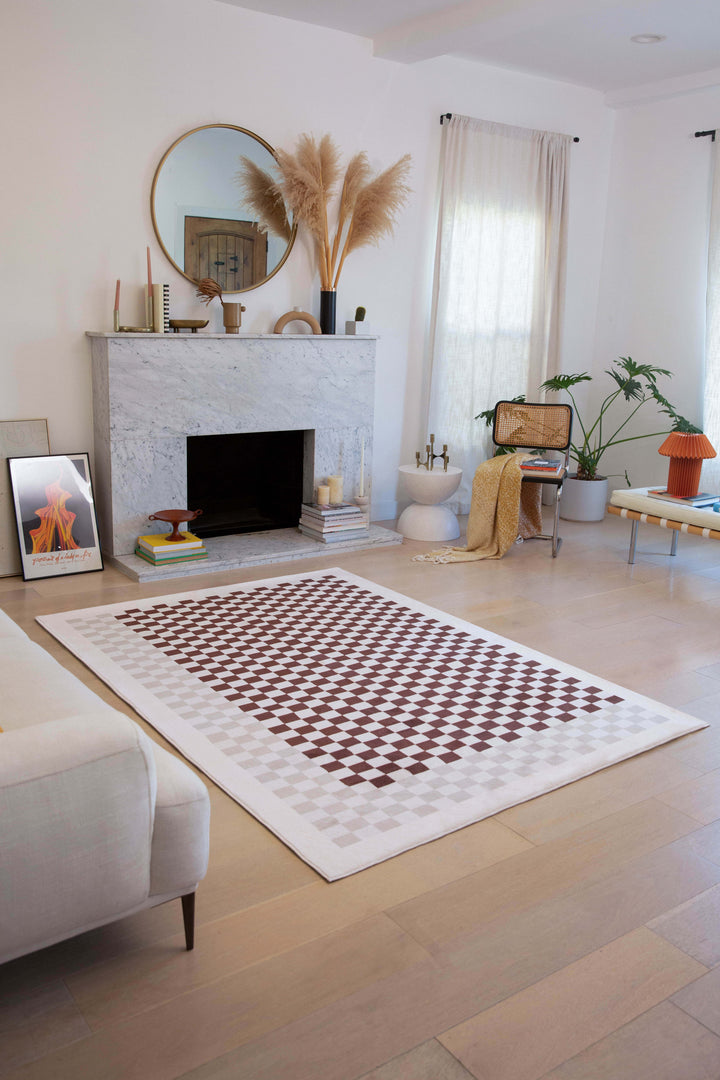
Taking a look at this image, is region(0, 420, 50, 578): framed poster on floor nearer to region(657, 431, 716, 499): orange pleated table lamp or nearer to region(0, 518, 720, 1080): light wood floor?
region(0, 518, 720, 1080): light wood floor

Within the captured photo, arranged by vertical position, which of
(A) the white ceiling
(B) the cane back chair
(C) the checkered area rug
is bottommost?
(C) the checkered area rug

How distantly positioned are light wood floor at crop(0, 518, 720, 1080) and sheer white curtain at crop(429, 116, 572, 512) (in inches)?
136

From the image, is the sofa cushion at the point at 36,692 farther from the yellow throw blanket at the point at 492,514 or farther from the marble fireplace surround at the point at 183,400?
the yellow throw blanket at the point at 492,514

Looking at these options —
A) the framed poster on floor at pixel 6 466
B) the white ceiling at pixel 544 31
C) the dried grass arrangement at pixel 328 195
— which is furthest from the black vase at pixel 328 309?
the framed poster on floor at pixel 6 466

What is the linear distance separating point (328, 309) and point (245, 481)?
105 centimetres

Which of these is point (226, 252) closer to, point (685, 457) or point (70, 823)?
point (685, 457)

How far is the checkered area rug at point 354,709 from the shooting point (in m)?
2.46

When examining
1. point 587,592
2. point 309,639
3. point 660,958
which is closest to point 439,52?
point 587,592

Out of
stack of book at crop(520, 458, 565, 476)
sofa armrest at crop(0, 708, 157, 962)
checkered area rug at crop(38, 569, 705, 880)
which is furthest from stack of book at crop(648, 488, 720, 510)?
sofa armrest at crop(0, 708, 157, 962)

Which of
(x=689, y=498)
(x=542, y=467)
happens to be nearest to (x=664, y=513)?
(x=689, y=498)

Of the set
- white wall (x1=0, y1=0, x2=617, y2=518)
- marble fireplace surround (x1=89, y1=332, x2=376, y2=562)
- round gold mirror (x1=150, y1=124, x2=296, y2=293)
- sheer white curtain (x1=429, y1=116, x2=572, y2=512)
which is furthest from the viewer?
sheer white curtain (x1=429, y1=116, x2=572, y2=512)

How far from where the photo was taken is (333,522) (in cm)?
499

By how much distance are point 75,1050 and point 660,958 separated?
1157 millimetres

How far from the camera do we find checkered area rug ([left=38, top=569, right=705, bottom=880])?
2459 millimetres
